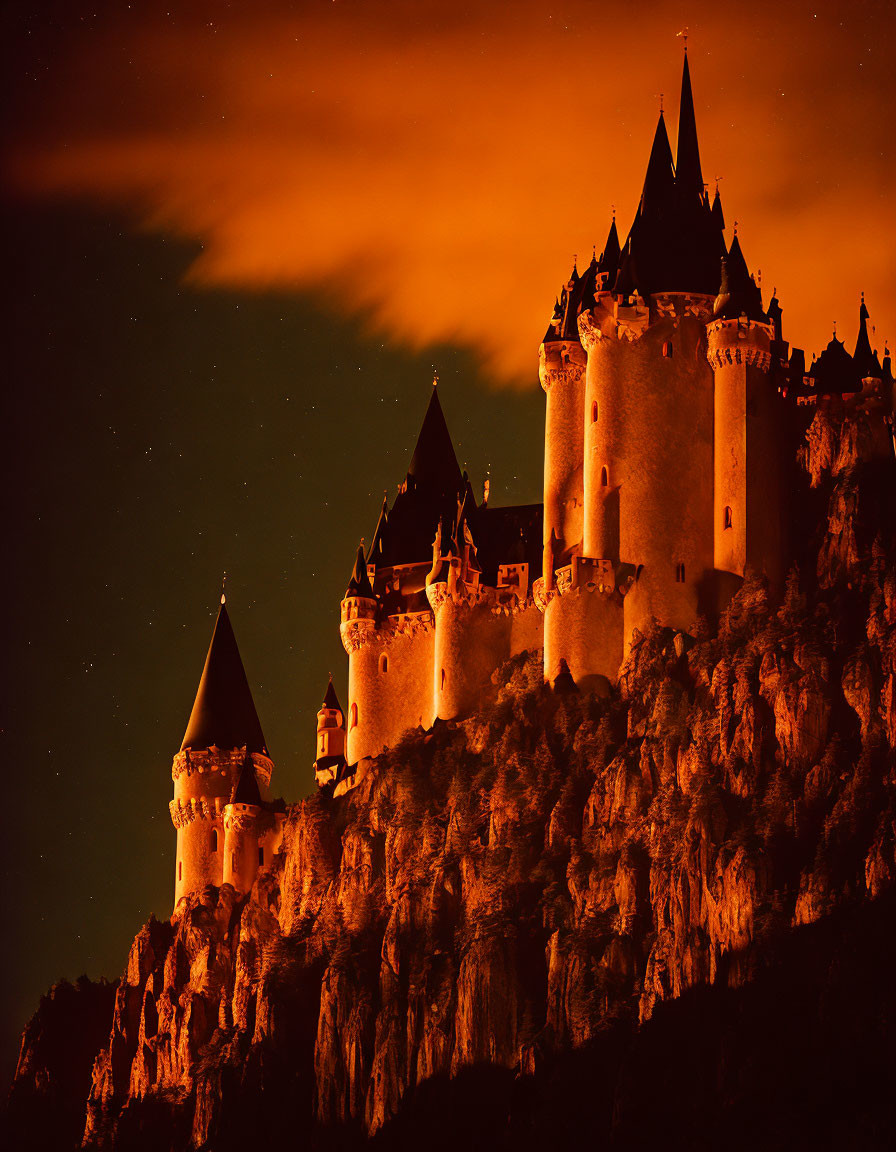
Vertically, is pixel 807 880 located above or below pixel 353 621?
below

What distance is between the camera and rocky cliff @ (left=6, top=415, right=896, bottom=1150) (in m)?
115

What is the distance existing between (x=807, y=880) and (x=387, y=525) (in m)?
40.3

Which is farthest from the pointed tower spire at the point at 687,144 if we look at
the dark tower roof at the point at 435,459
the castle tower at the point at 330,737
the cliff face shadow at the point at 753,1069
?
the cliff face shadow at the point at 753,1069

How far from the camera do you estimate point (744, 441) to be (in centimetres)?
13512

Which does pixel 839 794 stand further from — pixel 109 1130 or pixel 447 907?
pixel 109 1130

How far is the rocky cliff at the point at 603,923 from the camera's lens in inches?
4528

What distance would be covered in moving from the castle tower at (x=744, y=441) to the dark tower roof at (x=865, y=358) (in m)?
4.36

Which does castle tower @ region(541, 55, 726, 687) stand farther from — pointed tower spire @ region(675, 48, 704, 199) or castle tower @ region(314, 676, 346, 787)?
castle tower @ region(314, 676, 346, 787)

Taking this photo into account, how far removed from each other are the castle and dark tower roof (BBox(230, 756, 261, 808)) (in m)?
0.08

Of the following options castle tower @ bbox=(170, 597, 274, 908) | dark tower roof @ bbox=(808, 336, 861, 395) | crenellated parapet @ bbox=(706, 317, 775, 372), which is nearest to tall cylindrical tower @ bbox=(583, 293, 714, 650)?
crenellated parapet @ bbox=(706, 317, 775, 372)

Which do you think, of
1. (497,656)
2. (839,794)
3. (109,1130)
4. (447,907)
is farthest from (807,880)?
(109,1130)

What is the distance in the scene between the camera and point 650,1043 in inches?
4592

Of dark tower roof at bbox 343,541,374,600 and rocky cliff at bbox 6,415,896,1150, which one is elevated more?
dark tower roof at bbox 343,541,374,600

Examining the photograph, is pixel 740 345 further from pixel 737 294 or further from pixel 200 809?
pixel 200 809
